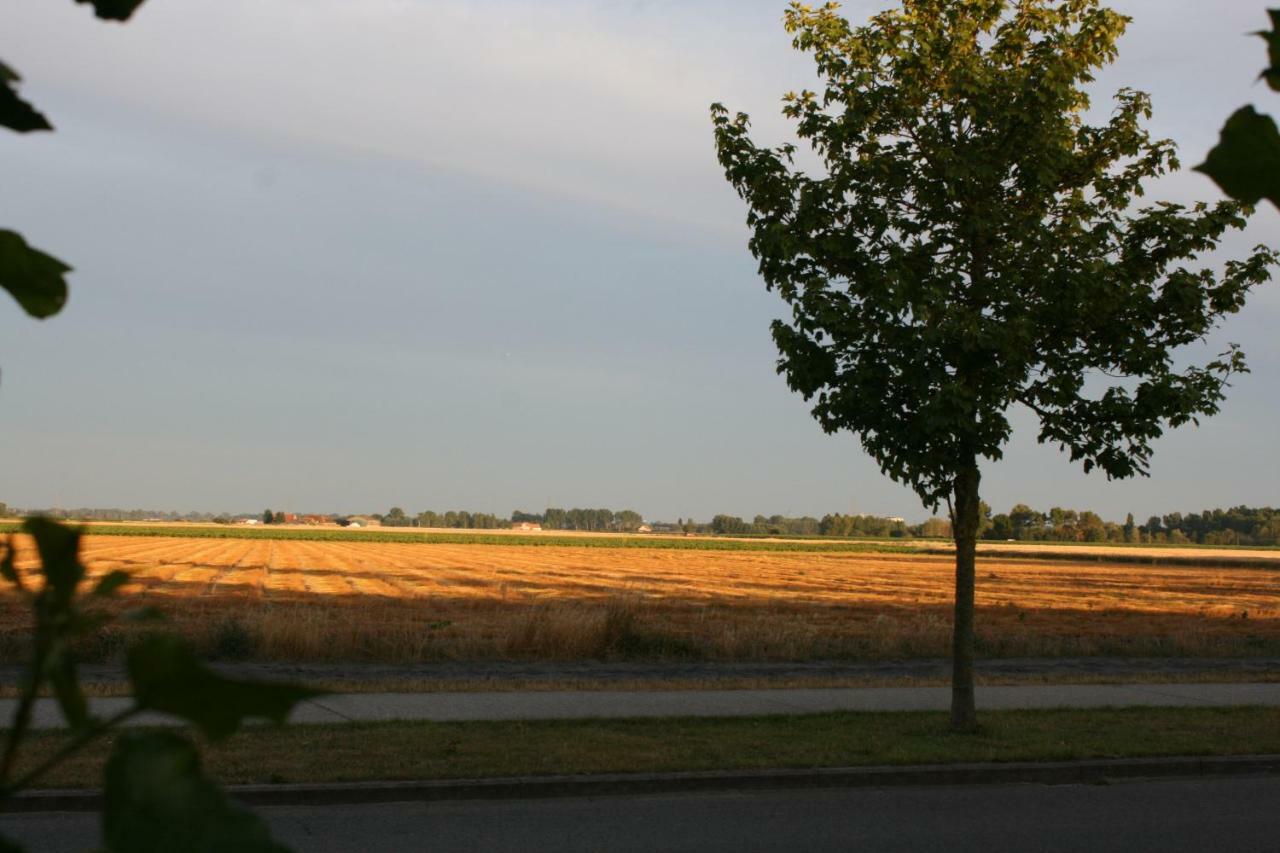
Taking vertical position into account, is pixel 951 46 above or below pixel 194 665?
above

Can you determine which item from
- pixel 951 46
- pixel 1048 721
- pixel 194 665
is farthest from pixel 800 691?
pixel 194 665

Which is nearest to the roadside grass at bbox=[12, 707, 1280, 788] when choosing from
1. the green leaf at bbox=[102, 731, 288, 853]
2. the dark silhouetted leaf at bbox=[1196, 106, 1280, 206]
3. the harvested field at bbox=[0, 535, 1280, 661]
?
the harvested field at bbox=[0, 535, 1280, 661]

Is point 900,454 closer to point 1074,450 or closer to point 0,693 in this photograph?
point 1074,450

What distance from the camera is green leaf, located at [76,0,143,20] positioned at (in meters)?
0.72

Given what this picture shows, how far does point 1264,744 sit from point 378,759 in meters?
8.14

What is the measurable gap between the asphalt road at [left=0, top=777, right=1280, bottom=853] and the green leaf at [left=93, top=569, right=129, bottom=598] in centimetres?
774

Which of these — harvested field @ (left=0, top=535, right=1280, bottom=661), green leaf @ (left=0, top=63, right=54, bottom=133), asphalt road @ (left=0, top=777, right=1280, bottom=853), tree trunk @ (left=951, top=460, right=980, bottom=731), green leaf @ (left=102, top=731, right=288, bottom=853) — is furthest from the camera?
harvested field @ (left=0, top=535, right=1280, bottom=661)

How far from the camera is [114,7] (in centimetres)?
73

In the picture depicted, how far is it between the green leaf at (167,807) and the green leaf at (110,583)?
8 centimetres

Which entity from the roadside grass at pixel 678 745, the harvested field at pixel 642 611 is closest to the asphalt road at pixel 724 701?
the roadside grass at pixel 678 745

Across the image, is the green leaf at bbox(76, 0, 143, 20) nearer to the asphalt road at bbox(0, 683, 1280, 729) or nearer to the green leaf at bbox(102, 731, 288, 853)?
the green leaf at bbox(102, 731, 288, 853)

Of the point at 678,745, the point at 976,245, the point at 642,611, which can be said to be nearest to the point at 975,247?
the point at 976,245

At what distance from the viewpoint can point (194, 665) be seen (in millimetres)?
567

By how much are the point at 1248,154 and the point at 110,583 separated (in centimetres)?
68
